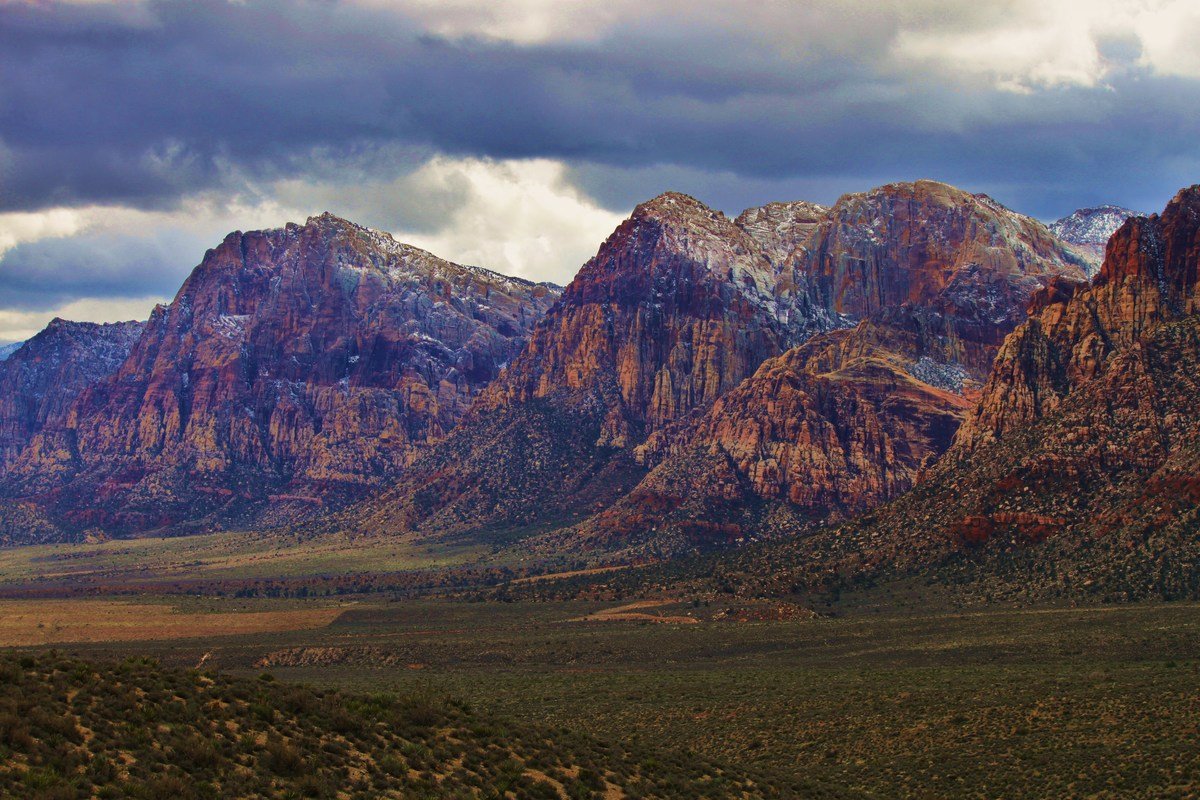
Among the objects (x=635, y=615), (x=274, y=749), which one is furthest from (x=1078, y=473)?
(x=274, y=749)

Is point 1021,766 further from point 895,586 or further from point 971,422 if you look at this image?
point 971,422

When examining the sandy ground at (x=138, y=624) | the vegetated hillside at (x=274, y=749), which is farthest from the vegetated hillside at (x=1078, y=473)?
the vegetated hillside at (x=274, y=749)

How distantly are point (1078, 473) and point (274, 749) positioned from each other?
429ft

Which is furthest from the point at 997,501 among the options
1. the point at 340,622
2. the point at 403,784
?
the point at 403,784

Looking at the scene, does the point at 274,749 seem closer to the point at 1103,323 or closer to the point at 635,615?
the point at 635,615

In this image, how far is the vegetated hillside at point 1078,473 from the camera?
148 m

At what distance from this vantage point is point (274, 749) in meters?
50.5

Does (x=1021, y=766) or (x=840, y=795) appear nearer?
(x=840, y=795)

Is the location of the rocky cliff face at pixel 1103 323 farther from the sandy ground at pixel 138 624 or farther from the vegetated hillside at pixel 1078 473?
the sandy ground at pixel 138 624

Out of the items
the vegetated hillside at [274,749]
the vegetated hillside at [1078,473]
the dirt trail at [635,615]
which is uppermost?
the vegetated hillside at [1078,473]

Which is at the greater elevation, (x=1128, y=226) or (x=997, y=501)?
(x=1128, y=226)

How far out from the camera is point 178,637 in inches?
6388

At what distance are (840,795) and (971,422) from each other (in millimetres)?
135826

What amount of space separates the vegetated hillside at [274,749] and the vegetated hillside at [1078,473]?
8942 cm
